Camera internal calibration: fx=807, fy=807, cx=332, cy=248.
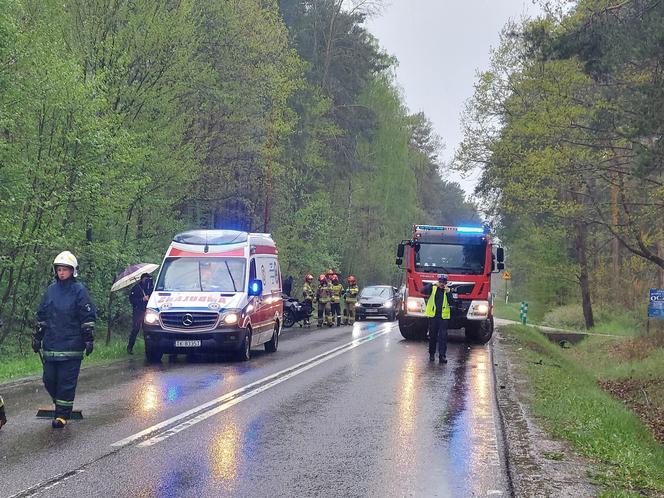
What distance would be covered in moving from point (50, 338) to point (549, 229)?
1263 inches

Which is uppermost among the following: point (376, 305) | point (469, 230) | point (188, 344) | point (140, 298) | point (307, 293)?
point (469, 230)

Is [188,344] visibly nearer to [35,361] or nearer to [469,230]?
[35,361]

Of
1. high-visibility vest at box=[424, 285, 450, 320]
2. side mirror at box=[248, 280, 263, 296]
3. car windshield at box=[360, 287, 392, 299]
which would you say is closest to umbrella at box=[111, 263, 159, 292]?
side mirror at box=[248, 280, 263, 296]

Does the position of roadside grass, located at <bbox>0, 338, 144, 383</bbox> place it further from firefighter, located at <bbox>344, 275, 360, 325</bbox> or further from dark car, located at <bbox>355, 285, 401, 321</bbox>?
dark car, located at <bbox>355, 285, 401, 321</bbox>

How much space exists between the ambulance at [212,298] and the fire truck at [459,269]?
15.8ft

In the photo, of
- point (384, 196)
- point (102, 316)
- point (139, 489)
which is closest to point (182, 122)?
point (102, 316)

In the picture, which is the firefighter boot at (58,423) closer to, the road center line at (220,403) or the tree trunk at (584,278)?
the road center line at (220,403)

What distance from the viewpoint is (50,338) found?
9.01m

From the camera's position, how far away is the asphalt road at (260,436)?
6531 millimetres

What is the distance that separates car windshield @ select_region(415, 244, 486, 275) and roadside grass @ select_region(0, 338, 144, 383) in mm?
7786

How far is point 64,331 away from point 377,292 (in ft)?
93.7

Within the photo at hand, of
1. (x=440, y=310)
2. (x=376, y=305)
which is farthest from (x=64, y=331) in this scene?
(x=376, y=305)

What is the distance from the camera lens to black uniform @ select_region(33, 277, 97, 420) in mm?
8992

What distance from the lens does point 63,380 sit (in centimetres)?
904
